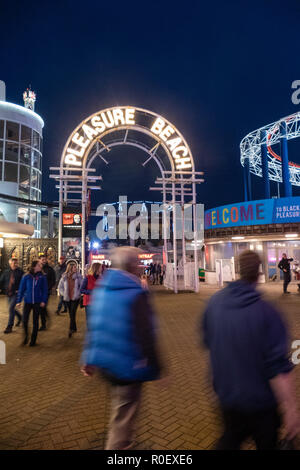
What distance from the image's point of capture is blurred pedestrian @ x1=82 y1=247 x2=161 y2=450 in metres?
2.24

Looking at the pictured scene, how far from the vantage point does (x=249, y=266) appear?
7.06ft

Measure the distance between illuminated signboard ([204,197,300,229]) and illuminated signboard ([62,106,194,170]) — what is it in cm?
870

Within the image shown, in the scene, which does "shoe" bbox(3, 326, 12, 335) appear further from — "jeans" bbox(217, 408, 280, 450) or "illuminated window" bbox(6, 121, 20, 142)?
"illuminated window" bbox(6, 121, 20, 142)

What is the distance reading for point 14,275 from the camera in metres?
7.86

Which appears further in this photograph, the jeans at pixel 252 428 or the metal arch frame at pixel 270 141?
the metal arch frame at pixel 270 141

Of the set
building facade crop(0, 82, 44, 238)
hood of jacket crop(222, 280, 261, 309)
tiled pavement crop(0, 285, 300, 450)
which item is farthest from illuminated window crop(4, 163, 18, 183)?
hood of jacket crop(222, 280, 261, 309)

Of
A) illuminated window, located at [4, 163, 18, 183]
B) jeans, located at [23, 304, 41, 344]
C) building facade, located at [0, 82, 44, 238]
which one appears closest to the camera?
jeans, located at [23, 304, 41, 344]

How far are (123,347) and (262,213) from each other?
70.7ft

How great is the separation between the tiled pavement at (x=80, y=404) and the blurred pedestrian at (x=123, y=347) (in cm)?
35

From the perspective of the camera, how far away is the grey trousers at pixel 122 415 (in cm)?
229

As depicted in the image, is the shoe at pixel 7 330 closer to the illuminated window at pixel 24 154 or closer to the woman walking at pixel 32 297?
the woman walking at pixel 32 297

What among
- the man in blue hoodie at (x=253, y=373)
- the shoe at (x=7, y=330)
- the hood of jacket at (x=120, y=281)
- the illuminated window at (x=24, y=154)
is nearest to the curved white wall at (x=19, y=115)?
the illuminated window at (x=24, y=154)

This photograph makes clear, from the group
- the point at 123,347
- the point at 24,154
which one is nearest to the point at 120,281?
the point at 123,347
